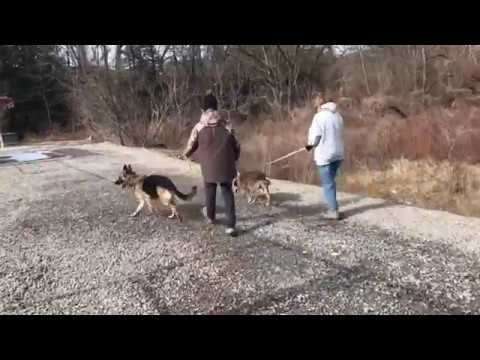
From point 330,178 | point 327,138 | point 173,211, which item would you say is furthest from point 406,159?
point 173,211

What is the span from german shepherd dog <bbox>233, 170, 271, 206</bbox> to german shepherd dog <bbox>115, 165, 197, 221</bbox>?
1075 mm

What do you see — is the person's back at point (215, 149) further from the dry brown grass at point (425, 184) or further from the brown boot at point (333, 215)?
the dry brown grass at point (425, 184)

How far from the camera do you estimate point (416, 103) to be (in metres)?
19.0

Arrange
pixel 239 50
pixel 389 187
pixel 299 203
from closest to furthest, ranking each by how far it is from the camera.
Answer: pixel 299 203, pixel 389 187, pixel 239 50

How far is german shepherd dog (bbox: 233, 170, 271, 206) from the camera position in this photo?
7.39 meters

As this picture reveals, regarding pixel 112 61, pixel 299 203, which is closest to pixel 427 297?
pixel 299 203

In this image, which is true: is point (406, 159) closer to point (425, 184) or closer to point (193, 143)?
point (425, 184)

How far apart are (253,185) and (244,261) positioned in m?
2.72

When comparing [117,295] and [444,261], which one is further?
[444,261]

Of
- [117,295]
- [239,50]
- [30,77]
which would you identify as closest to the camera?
[117,295]

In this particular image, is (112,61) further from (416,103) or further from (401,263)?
(401,263)

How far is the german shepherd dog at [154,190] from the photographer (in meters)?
6.57

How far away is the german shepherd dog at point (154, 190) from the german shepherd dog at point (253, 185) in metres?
1.07

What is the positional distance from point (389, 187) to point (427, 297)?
6.63m
